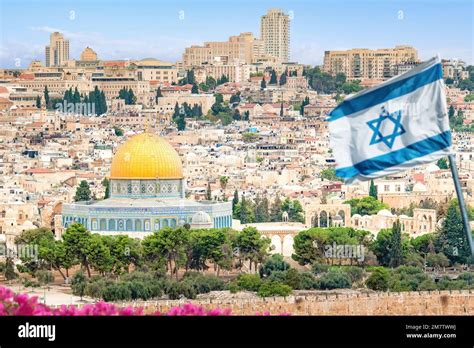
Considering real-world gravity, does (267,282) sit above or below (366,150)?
below

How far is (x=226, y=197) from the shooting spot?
173 ft

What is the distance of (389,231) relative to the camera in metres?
41.5

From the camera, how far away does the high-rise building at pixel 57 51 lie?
91944 mm

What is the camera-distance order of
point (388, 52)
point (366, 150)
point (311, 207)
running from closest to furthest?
point (366, 150) → point (311, 207) → point (388, 52)

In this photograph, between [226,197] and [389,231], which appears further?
[226,197]

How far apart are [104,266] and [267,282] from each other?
4.12m

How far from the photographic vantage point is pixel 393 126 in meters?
10.8

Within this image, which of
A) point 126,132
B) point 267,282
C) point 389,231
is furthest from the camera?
point 126,132

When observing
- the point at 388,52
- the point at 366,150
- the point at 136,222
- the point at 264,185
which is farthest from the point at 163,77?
the point at 366,150

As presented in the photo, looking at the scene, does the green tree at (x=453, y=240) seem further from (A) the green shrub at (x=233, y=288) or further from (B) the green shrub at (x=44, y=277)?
(B) the green shrub at (x=44, y=277)

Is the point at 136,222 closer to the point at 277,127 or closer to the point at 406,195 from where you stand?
the point at 406,195

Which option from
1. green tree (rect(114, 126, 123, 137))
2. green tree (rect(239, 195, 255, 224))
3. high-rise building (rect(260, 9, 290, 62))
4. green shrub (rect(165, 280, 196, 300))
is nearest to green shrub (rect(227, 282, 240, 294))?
green shrub (rect(165, 280, 196, 300))

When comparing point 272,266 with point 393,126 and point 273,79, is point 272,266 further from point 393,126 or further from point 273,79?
point 273,79

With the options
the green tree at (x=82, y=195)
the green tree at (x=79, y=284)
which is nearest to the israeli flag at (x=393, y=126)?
the green tree at (x=79, y=284)
